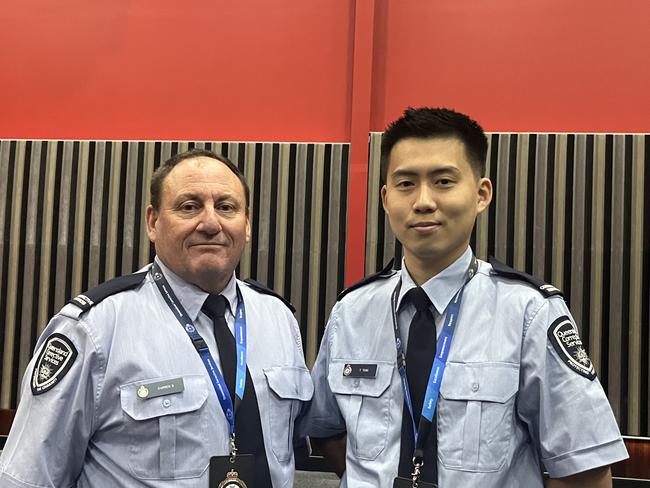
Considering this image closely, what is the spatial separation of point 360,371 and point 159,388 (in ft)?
1.85

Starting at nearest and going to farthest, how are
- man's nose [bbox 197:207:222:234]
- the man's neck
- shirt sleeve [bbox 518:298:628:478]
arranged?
shirt sleeve [bbox 518:298:628:478], the man's neck, man's nose [bbox 197:207:222:234]

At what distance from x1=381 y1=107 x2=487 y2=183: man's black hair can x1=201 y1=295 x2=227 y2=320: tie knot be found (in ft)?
2.19

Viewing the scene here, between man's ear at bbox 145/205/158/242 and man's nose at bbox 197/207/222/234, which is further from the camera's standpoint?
man's ear at bbox 145/205/158/242

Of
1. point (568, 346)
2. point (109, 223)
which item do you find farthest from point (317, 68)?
point (568, 346)

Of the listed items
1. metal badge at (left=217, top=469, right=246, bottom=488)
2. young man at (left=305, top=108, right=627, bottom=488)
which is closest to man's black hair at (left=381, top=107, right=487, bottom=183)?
young man at (left=305, top=108, right=627, bottom=488)

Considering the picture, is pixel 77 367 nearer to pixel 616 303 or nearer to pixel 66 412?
pixel 66 412

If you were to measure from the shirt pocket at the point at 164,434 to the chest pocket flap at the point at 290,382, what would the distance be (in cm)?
26

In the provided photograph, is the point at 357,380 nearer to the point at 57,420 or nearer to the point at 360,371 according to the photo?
the point at 360,371

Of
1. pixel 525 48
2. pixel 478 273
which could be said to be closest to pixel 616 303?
pixel 525 48

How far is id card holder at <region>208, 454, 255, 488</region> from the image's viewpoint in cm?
169

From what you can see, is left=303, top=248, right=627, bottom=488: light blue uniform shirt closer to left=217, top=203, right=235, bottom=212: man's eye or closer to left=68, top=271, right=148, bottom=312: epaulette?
left=217, top=203, right=235, bottom=212: man's eye

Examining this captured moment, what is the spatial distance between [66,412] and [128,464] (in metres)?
0.22

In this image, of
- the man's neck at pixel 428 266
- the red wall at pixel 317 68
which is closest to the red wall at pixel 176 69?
the red wall at pixel 317 68

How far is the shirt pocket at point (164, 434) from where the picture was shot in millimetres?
1683
